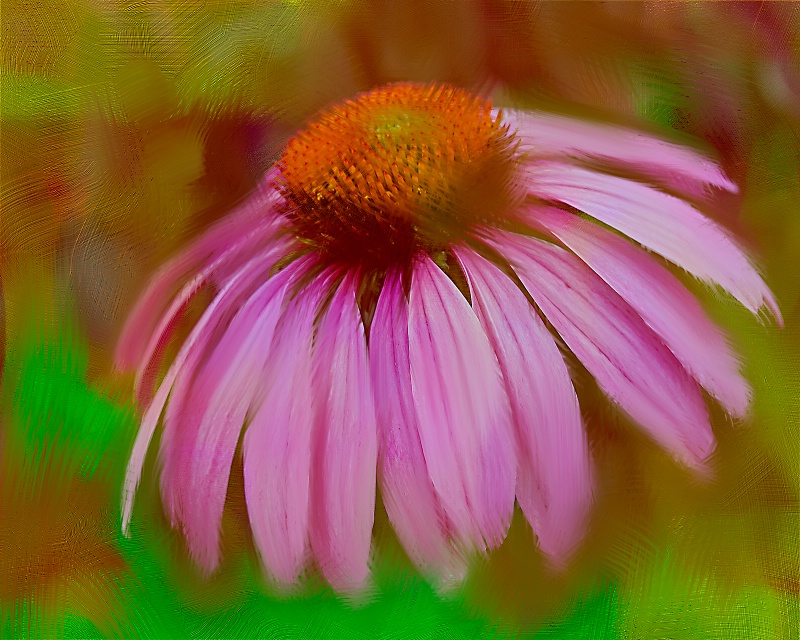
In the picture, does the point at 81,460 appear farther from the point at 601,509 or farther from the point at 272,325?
the point at 601,509

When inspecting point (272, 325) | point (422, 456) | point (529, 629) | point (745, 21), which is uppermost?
point (745, 21)

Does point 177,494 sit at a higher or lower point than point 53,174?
lower

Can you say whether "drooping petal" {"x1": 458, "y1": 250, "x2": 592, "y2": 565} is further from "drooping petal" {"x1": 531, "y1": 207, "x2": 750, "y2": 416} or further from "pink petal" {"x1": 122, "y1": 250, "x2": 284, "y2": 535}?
"pink petal" {"x1": 122, "y1": 250, "x2": 284, "y2": 535}

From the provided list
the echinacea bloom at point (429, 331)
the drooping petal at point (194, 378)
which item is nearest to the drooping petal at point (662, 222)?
the echinacea bloom at point (429, 331)

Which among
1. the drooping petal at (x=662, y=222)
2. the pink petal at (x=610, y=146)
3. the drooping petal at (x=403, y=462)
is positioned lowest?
the drooping petal at (x=403, y=462)

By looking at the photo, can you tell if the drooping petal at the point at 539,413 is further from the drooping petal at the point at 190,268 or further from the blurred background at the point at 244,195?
the drooping petal at the point at 190,268

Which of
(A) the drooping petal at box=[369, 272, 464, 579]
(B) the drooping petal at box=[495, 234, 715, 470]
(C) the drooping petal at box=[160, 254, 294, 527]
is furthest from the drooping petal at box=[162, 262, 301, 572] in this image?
(B) the drooping petal at box=[495, 234, 715, 470]

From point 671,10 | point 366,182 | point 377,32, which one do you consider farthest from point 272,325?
point 671,10
